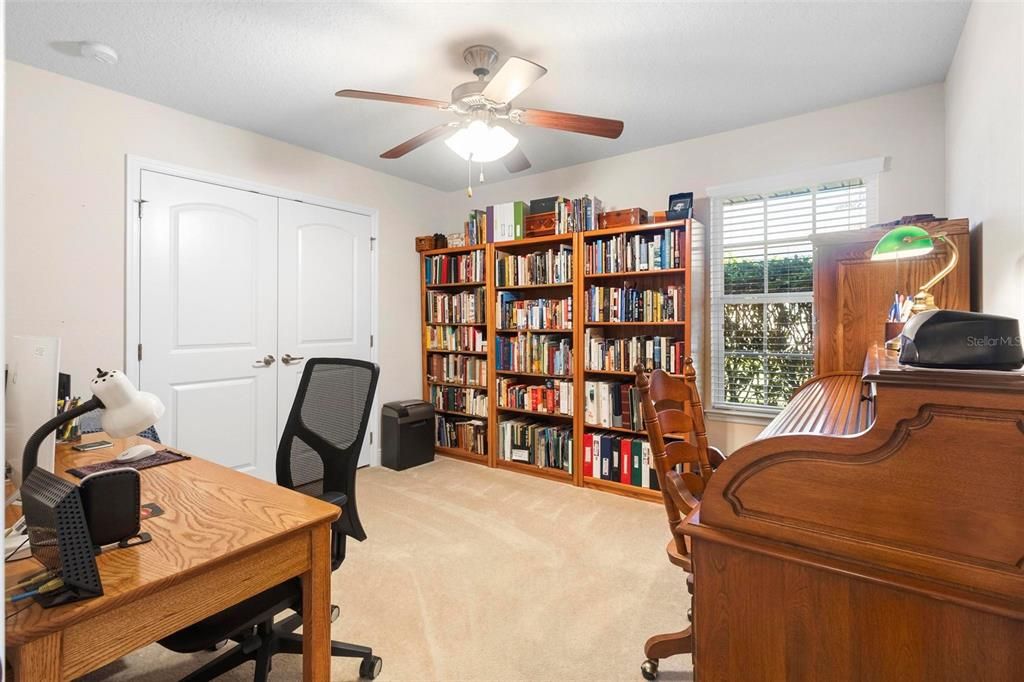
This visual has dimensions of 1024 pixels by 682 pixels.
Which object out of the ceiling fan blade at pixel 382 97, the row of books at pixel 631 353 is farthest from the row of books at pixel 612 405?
the ceiling fan blade at pixel 382 97

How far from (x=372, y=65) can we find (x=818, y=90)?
95.8 inches

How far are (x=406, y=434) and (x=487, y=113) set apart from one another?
8.70 feet

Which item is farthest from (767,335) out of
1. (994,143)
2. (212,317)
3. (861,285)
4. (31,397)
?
(212,317)

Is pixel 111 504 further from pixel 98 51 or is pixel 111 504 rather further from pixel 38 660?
pixel 98 51

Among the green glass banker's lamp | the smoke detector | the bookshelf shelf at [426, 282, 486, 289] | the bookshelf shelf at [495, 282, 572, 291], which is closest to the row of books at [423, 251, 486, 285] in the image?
the bookshelf shelf at [426, 282, 486, 289]

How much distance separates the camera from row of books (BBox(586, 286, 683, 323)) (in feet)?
10.8

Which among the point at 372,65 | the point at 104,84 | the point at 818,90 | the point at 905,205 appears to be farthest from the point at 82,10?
the point at 905,205

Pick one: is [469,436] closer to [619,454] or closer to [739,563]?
[619,454]

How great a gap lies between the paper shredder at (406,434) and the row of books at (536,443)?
65 centimetres

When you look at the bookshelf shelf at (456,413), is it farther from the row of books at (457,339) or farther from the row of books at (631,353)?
the row of books at (631,353)

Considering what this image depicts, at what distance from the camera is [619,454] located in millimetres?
3449

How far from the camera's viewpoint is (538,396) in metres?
3.88

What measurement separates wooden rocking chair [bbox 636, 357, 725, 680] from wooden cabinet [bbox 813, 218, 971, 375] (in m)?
0.85

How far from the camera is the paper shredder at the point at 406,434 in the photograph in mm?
4066
